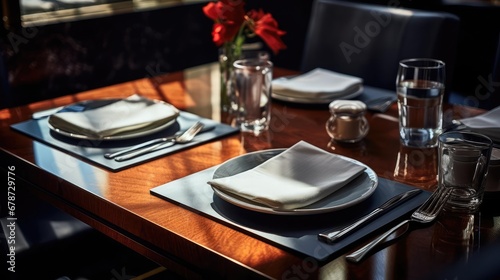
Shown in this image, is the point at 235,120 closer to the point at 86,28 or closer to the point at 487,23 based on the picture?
the point at 86,28

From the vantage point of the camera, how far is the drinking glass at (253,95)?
1.58 meters

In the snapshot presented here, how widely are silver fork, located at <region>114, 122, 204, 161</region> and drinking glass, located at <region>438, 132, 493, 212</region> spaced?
563mm

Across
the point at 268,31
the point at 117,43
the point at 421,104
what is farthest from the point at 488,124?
the point at 117,43

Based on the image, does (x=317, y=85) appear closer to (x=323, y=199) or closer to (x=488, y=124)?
(x=488, y=124)

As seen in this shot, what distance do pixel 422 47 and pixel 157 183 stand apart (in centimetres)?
104

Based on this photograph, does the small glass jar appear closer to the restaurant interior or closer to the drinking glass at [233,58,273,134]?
the drinking glass at [233,58,273,134]

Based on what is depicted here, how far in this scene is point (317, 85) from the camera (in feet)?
5.97

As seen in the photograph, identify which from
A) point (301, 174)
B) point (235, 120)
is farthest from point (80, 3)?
point (301, 174)

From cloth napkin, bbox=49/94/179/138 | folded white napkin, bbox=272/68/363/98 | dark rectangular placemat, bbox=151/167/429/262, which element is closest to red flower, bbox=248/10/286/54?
folded white napkin, bbox=272/68/363/98

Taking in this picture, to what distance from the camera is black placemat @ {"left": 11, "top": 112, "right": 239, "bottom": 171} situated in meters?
1.39

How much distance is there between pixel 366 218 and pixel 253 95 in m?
0.59

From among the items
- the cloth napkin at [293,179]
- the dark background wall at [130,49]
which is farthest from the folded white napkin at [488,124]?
the dark background wall at [130,49]

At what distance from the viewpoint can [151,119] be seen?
1562 millimetres

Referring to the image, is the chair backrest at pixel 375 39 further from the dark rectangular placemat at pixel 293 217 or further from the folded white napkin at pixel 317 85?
the dark rectangular placemat at pixel 293 217
